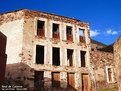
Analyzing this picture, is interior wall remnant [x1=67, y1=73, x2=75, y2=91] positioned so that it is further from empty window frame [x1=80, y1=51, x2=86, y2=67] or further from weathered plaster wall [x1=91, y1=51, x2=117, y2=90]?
weathered plaster wall [x1=91, y1=51, x2=117, y2=90]

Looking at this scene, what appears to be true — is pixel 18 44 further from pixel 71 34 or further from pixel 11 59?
pixel 71 34

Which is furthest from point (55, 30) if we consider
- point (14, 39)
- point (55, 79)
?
point (55, 79)

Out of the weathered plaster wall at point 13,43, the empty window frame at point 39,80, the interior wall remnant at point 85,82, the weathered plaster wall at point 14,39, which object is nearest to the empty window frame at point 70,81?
the interior wall remnant at point 85,82

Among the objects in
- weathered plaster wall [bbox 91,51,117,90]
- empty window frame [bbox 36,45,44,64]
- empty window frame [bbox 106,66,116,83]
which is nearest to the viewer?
empty window frame [bbox 36,45,44,64]

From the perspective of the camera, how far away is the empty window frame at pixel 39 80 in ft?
70.1

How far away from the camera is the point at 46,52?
22.7 meters

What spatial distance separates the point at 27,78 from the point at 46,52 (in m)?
3.55

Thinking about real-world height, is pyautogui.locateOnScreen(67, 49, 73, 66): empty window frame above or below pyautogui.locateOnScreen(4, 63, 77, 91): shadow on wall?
above

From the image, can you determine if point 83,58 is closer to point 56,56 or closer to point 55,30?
point 56,56

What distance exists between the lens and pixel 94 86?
82.4ft

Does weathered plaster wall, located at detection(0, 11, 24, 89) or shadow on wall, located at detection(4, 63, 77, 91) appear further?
weathered plaster wall, located at detection(0, 11, 24, 89)

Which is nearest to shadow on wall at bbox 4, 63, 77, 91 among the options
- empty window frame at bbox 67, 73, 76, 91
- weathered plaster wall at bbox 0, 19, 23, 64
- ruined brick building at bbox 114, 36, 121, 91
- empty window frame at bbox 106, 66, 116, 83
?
weathered plaster wall at bbox 0, 19, 23, 64

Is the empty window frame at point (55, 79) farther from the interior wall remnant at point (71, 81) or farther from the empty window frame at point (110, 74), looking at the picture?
the empty window frame at point (110, 74)

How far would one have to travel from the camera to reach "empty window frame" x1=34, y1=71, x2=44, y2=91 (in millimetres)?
21375
